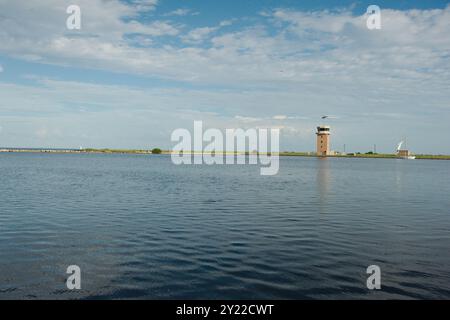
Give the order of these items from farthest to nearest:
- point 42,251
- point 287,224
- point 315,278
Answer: point 287,224, point 42,251, point 315,278

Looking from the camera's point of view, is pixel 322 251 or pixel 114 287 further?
pixel 322 251

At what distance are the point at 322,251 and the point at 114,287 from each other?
11.1m

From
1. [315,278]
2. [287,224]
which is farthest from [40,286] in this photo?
[287,224]

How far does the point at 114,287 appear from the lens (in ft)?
48.4

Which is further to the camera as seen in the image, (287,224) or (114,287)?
(287,224)

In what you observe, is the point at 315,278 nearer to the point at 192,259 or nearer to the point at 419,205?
the point at 192,259

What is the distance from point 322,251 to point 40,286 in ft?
44.5
